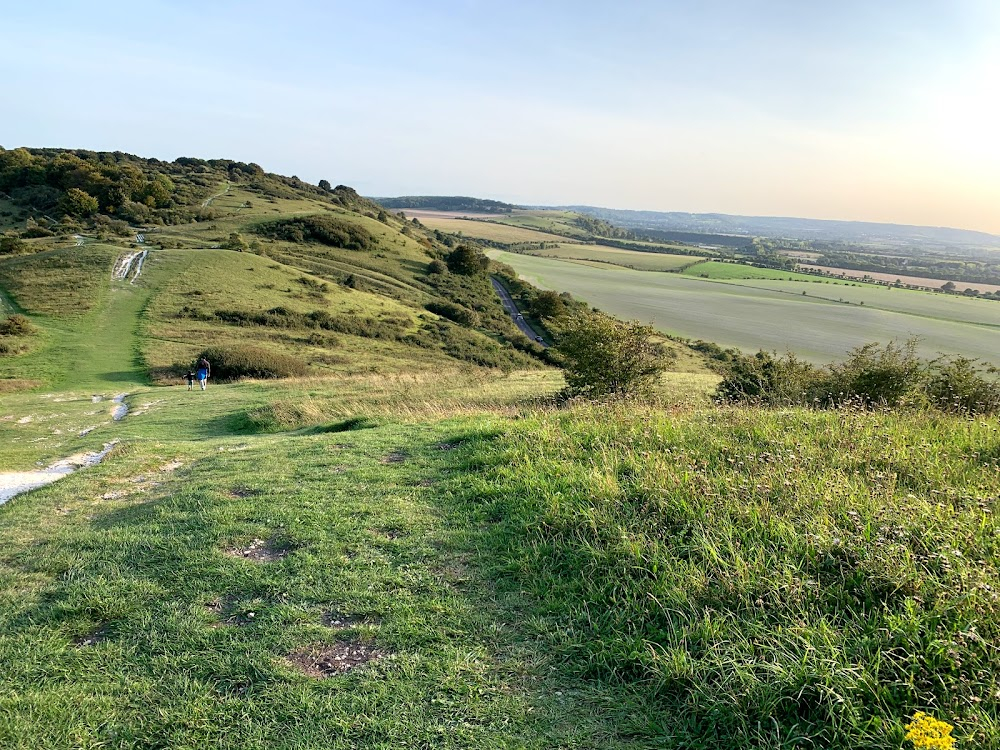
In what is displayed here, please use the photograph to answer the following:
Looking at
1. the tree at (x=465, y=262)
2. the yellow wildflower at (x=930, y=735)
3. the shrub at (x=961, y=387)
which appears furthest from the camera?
the tree at (x=465, y=262)

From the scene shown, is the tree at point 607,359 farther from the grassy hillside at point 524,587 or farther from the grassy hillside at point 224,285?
the grassy hillside at point 224,285

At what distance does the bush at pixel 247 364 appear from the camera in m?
28.3

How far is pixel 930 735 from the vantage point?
90.0 inches

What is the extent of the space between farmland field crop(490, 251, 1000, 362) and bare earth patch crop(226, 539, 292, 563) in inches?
1622

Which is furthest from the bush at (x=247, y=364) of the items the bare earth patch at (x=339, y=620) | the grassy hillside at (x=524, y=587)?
the bare earth patch at (x=339, y=620)

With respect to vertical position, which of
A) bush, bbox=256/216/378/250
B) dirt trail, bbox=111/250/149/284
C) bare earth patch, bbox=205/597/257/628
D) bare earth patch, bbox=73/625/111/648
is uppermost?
bush, bbox=256/216/378/250

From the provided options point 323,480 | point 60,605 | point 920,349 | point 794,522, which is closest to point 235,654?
point 60,605

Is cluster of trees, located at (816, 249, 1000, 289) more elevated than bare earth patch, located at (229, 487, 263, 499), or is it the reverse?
cluster of trees, located at (816, 249, 1000, 289)

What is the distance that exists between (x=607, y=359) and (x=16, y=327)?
3325 centimetres

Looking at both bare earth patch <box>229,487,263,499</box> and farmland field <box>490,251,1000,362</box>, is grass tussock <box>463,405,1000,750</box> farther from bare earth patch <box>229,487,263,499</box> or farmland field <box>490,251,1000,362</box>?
farmland field <box>490,251,1000,362</box>

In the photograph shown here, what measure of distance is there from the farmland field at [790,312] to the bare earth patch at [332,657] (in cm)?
4225

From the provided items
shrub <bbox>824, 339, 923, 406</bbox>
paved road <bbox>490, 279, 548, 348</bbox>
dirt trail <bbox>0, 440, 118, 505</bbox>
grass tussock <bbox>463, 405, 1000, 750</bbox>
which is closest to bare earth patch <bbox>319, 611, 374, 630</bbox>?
grass tussock <bbox>463, 405, 1000, 750</bbox>

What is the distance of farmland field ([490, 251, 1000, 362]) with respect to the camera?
53700 millimetres

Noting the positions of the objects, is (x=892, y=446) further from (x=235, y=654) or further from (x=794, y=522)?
(x=235, y=654)
